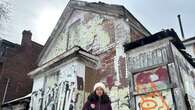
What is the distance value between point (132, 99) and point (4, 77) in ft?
33.0

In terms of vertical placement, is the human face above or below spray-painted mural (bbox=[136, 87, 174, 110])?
above

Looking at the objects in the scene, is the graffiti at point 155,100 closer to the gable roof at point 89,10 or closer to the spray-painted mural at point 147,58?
the spray-painted mural at point 147,58

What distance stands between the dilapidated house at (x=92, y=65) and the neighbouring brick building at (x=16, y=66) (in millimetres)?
5168

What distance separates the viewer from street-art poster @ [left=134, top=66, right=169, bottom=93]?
247 inches

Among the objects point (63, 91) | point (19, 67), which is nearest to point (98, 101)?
point (63, 91)

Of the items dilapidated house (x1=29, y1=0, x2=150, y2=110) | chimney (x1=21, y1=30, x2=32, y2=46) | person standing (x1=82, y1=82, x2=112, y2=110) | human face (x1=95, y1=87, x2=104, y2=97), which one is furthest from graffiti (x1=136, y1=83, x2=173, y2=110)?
chimney (x1=21, y1=30, x2=32, y2=46)

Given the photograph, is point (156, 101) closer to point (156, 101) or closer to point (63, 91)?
point (156, 101)

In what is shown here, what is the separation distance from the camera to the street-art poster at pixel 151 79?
20.6 feet

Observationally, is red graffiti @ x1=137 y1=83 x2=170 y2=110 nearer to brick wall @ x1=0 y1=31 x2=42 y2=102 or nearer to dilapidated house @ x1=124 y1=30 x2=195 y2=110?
dilapidated house @ x1=124 y1=30 x2=195 y2=110

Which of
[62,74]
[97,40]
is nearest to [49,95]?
[62,74]

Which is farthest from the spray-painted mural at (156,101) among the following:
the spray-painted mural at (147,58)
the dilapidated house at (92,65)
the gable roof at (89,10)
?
the gable roof at (89,10)

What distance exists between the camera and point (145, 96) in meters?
6.48

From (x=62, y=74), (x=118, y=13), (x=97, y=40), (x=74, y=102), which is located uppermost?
(x=118, y=13)

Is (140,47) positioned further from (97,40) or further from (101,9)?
(101,9)
